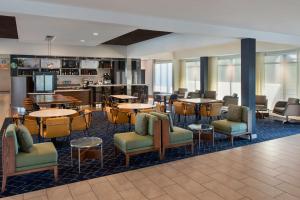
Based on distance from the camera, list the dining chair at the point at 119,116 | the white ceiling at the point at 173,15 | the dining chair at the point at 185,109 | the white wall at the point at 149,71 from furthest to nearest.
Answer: the white wall at the point at 149,71 → the dining chair at the point at 185,109 → the dining chair at the point at 119,116 → the white ceiling at the point at 173,15

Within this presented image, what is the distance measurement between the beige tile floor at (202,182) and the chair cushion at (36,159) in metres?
0.44

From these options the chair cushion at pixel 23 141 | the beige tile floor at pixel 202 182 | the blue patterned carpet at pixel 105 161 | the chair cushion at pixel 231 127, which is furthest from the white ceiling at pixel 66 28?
the beige tile floor at pixel 202 182

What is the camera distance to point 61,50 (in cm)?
1288

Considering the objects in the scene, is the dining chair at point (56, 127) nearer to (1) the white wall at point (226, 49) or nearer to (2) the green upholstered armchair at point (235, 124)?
(2) the green upholstered armchair at point (235, 124)

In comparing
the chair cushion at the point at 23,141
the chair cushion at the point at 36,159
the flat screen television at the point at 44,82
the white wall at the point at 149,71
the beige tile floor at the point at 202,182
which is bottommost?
the beige tile floor at the point at 202,182

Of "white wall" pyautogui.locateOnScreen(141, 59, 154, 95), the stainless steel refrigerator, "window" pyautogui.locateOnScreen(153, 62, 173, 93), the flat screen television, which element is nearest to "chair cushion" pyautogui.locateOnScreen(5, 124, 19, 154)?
the flat screen television

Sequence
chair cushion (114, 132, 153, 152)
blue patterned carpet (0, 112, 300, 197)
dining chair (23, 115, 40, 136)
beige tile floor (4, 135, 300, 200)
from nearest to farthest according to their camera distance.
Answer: beige tile floor (4, 135, 300, 200), blue patterned carpet (0, 112, 300, 197), chair cushion (114, 132, 153, 152), dining chair (23, 115, 40, 136)

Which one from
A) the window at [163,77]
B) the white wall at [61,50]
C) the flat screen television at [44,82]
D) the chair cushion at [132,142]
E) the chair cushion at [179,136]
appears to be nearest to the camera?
the chair cushion at [132,142]

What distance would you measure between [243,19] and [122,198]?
474 cm

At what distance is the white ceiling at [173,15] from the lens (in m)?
4.59

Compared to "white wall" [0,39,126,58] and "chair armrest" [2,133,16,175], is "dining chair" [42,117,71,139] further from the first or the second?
"white wall" [0,39,126,58]

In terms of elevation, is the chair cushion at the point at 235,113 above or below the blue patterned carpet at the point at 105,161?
above

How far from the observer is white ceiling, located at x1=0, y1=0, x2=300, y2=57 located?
15.1 ft

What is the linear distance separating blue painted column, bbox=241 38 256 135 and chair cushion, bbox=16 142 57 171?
518cm
